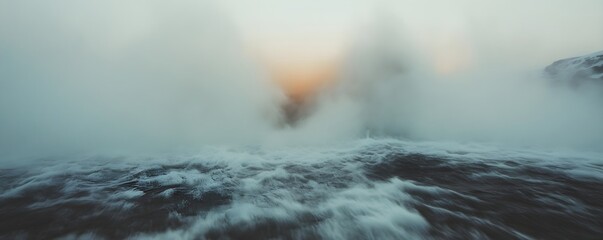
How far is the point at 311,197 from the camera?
494cm

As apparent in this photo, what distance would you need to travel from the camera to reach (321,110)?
15.9 metres

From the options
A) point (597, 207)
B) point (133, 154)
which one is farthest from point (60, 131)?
point (597, 207)

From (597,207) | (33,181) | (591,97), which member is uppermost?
(591,97)

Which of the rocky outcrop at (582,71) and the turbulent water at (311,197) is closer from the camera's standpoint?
the turbulent water at (311,197)

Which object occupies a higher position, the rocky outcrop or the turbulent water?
the rocky outcrop

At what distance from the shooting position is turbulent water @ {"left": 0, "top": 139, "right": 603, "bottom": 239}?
144 inches

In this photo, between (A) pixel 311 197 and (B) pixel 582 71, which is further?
(B) pixel 582 71

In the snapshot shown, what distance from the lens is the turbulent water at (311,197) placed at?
366cm

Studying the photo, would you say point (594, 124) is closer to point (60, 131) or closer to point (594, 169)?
point (594, 169)

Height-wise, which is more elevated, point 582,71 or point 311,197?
point 582,71

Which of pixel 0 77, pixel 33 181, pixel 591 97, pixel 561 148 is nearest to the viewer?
pixel 33 181

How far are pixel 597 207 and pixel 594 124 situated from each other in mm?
11176

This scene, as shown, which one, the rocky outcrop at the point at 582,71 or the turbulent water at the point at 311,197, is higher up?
the rocky outcrop at the point at 582,71

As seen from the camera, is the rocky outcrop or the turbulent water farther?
the rocky outcrop
